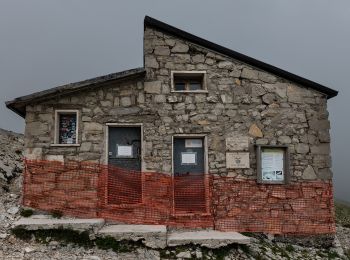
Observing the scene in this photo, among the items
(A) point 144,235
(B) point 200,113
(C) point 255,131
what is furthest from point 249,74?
(A) point 144,235

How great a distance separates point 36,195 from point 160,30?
15.5 ft

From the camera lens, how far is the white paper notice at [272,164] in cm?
960

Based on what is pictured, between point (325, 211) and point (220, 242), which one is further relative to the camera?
point (325, 211)

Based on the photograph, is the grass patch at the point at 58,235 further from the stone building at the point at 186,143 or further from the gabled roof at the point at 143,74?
the gabled roof at the point at 143,74

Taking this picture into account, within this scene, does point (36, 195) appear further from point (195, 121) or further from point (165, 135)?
point (195, 121)

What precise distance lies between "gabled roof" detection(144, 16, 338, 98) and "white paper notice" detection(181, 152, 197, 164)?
100 inches

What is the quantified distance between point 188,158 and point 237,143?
1186 mm

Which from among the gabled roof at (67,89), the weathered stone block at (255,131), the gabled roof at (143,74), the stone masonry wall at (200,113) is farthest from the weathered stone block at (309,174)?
the gabled roof at (67,89)

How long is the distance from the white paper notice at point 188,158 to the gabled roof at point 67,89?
85.4 inches

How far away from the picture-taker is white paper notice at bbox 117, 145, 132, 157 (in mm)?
9422

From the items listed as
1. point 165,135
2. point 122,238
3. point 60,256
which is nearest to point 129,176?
point 165,135

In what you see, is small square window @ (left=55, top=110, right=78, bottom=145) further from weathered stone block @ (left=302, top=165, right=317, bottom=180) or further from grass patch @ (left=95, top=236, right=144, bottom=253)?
weathered stone block @ (left=302, top=165, right=317, bottom=180)

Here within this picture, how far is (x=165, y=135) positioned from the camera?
9.42 m

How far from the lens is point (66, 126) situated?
9.33m
